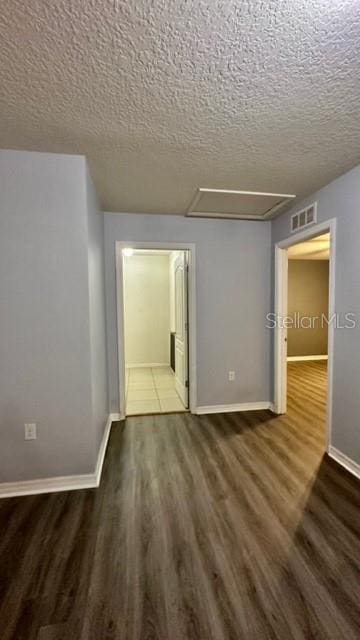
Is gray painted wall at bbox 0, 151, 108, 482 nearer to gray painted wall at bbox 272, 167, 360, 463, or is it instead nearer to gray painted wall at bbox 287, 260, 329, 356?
gray painted wall at bbox 272, 167, 360, 463

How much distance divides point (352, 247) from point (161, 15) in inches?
75.1

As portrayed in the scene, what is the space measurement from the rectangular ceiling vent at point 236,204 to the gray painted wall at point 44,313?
3.95 feet

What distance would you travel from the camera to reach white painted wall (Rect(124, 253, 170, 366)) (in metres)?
5.92

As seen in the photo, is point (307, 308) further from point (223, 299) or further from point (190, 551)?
point (190, 551)

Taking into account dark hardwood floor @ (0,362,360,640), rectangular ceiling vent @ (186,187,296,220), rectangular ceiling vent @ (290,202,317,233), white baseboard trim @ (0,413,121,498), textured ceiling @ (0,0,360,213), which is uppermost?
textured ceiling @ (0,0,360,213)

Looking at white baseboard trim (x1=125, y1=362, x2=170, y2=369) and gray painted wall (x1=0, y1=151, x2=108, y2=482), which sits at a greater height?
gray painted wall (x1=0, y1=151, x2=108, y2=482)

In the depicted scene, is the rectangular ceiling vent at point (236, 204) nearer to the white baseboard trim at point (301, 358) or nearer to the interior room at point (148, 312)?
the interior room at point (148, 312)

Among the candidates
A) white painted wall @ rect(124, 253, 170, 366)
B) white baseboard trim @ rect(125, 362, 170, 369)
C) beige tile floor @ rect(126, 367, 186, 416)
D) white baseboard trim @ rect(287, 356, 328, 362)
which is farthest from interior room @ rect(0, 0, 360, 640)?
white baseboard trim @ rect(287, 356, 328, 362)

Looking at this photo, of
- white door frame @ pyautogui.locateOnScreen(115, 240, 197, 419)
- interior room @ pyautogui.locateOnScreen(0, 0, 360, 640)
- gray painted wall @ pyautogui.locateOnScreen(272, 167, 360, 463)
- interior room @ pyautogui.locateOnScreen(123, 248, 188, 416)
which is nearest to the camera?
interior room @ pyautogui.locateOnScreen(0, 0, 360, 640)

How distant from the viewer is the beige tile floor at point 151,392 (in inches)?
136

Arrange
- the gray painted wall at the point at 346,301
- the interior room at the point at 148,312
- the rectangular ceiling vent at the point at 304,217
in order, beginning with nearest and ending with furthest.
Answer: the gray painted wall at the point at 346,301 → the rectangular ceiling vent at the point at 304,217 → the interior room at the point at 148,312

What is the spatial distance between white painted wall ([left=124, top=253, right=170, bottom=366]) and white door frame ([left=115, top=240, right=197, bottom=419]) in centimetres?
282

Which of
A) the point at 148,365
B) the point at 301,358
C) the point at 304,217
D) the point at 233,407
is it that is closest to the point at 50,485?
the point at 233,407

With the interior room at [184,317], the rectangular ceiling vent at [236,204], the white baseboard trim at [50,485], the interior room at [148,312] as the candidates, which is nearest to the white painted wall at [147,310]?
the interior room at [148,312]
